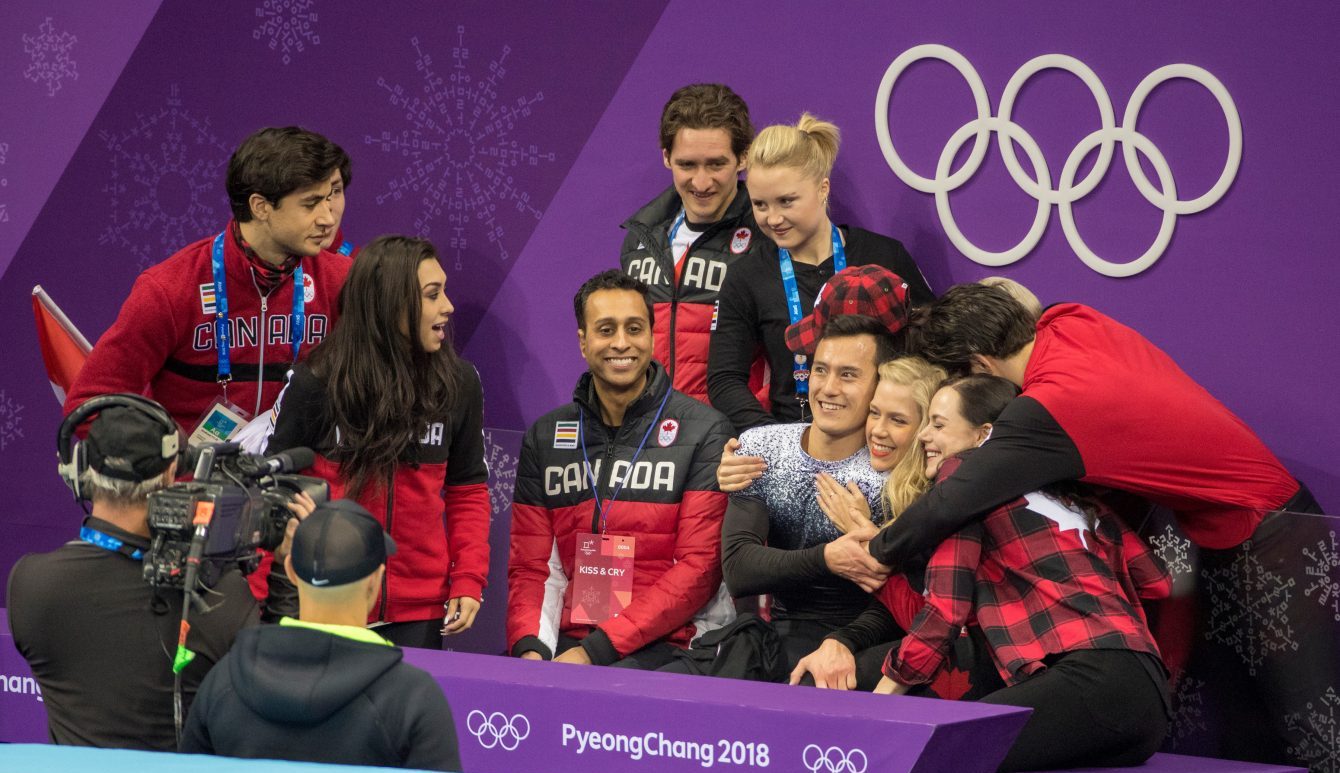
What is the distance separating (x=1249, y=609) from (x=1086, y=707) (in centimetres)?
79

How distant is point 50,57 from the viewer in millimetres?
6957

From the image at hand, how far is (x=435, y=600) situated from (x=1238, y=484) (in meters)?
2.20

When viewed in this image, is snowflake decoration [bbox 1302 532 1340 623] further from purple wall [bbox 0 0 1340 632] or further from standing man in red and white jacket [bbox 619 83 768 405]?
standing man in red and white jacket [bbox 619 83 768 405]

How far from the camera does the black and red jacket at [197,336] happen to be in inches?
189

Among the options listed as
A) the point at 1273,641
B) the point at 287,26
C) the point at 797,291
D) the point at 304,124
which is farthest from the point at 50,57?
the point at 1273,641

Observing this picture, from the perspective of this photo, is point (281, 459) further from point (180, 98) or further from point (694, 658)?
point (180, 98)

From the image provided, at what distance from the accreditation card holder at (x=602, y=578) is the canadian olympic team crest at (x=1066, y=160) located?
5.14 feet

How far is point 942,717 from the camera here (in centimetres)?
328

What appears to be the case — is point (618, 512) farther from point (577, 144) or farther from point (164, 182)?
point (164, 182)

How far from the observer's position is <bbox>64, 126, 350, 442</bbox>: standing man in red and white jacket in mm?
4816

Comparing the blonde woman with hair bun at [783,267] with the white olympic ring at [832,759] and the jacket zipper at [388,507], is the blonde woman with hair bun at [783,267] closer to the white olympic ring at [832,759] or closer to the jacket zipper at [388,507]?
the jacket zipper at [388,507]

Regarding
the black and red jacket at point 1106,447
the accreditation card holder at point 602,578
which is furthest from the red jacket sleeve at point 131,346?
the black and red jacket at point 1106,447

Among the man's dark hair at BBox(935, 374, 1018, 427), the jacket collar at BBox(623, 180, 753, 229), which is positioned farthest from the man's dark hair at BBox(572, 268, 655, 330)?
the man's dark hair at BBox(935, 374, 1018, 427)

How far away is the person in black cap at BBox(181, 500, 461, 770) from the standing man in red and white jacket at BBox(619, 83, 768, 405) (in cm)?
256
